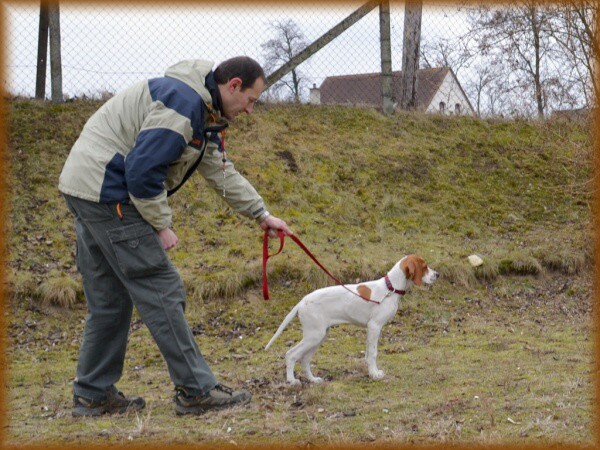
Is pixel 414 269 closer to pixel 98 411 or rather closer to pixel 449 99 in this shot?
pixel 98 411

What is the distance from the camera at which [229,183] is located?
490 centimetres

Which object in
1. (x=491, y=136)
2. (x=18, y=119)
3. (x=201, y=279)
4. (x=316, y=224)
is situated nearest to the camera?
(x=201, y=279)

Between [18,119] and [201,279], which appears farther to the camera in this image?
[18,119]

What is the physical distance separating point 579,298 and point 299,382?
4.37 meters

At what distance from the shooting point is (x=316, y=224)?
921cm

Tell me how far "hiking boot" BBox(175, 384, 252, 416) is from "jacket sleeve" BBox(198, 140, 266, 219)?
120cm

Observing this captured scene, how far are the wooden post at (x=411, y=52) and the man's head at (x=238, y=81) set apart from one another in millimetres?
7594

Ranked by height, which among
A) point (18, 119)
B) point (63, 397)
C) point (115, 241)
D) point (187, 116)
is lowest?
point (63, 397)

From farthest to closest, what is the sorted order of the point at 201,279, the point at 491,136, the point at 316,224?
the point at 491,136 < the point at 316,224 < the point at 201,279

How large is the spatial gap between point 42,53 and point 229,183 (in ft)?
20.3

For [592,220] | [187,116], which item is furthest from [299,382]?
[592,220]

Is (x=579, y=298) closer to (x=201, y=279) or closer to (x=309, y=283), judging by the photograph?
(x=309, y=283)

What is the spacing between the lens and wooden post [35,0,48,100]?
32.1ft

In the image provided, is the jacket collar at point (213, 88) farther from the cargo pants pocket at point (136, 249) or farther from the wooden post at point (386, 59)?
the wooden post at point (386, 59)
